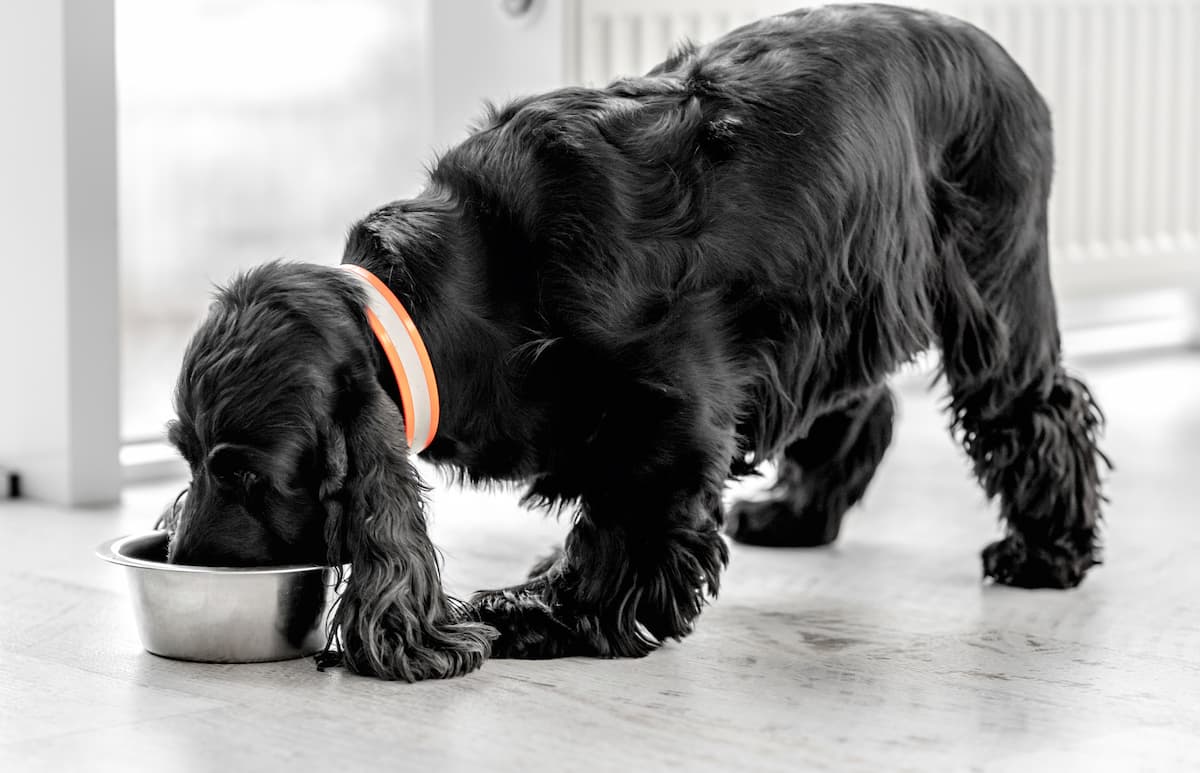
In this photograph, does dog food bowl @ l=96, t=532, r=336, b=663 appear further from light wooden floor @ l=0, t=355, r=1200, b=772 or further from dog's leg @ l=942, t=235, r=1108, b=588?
dog's leg @ l=942, t=235, r=1108, b=588

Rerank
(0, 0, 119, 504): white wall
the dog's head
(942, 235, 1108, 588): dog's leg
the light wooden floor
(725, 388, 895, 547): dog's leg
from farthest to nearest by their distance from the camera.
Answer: (0, 0, 119, 504): white wall < (725, 388, 895, 547): dog's leg < (942, 235, 1108, 588): dog's leg < the dog's head < the light wooden floor

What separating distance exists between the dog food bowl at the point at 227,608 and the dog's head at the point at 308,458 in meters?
0.02

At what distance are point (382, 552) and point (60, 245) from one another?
1.28 meters

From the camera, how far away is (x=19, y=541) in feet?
8.84

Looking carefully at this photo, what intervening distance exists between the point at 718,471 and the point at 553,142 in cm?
45

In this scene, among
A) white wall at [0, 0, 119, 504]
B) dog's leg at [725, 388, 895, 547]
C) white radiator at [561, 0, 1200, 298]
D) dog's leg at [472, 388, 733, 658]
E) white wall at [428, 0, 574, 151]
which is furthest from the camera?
white radiator at [561, 0, 1200, 298]

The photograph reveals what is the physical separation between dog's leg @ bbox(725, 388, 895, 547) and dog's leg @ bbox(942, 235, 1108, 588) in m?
0.21

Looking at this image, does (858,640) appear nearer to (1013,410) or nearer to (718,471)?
(718,471)

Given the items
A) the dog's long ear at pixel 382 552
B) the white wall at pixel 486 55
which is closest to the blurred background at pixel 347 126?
the white wall at pixel 486 55

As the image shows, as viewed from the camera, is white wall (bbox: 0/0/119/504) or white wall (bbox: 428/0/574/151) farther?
white wall (bbox: 428/0/574/151)

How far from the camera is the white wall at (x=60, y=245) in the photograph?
288 centimetres

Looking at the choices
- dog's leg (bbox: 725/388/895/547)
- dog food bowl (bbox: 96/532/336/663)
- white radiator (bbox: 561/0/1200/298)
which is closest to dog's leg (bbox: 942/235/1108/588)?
dog's leg (bbox: 725/388/895/547)

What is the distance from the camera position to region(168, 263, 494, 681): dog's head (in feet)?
6.11

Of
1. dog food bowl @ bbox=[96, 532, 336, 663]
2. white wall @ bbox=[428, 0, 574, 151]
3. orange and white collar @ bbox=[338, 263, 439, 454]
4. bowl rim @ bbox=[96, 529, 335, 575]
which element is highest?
white wall @ bbox=[428, 0, 574, 151]
